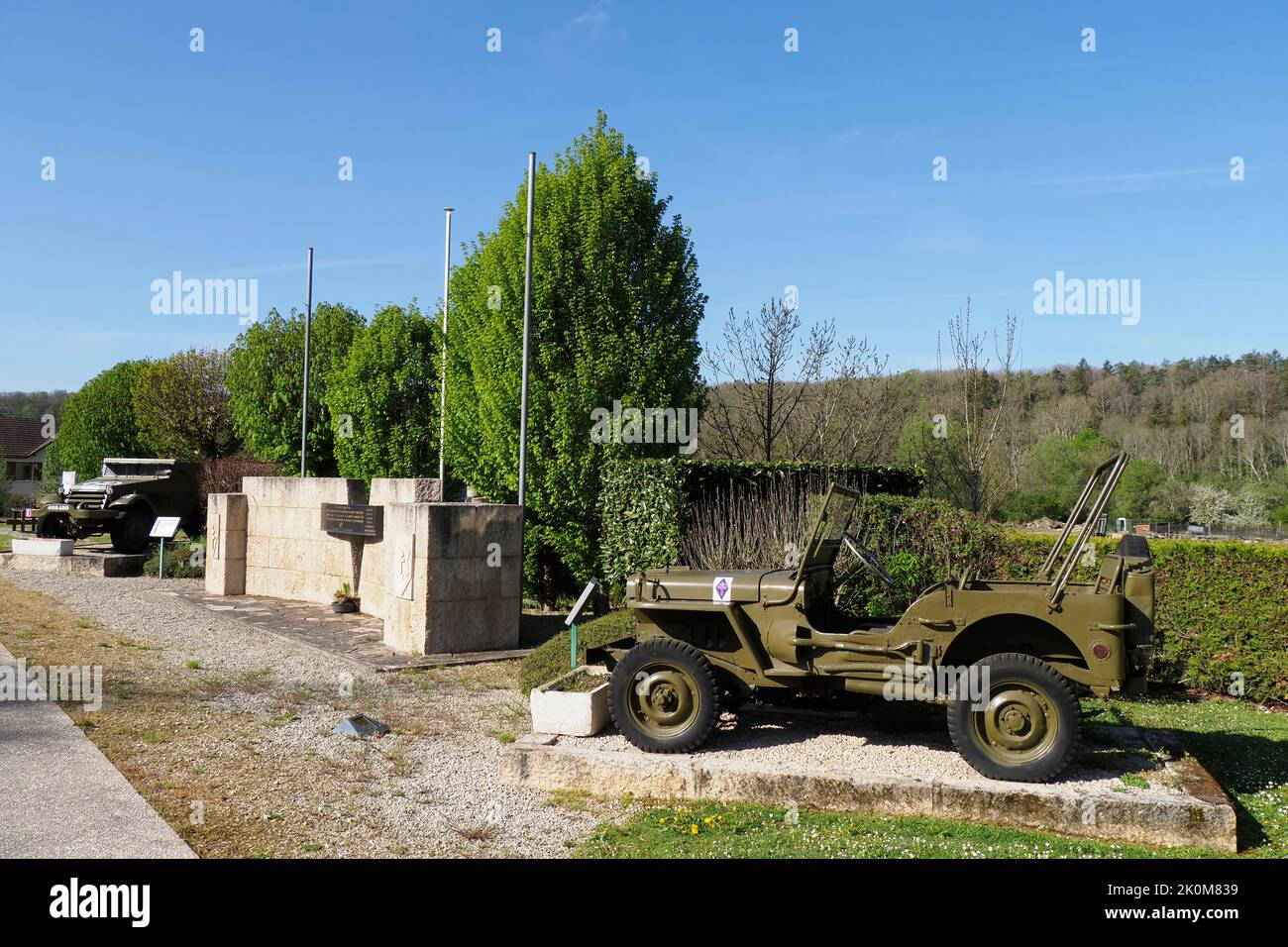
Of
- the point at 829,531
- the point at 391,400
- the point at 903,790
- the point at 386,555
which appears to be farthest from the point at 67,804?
the point at 391,400

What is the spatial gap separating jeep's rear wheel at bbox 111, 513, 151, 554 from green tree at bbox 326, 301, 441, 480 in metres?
5.38

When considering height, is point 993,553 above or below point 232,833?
above

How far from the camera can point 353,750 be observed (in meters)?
7.03

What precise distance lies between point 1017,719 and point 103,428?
45.1 m

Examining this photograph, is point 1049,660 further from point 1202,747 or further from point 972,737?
point 1202,747

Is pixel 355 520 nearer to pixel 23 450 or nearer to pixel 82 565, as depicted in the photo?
pixel 82 565

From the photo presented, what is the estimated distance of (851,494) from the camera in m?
6.86

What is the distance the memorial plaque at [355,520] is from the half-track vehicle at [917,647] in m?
7.57

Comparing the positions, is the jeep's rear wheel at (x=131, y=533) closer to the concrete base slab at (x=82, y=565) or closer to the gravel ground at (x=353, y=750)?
the concrete base slab at (x=82, y=565)

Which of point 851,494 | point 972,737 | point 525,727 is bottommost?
point 525,727
